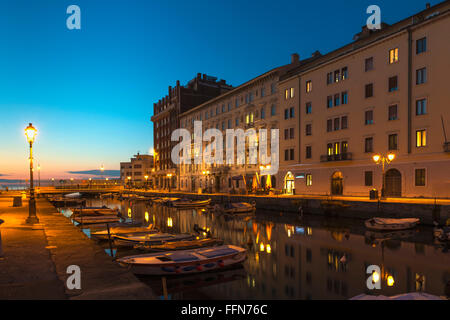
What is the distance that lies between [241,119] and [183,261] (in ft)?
158

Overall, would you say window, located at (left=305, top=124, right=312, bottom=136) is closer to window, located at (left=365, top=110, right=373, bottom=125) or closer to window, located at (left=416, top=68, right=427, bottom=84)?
window, located at (left=365, top=110, right=373, bottom=125)

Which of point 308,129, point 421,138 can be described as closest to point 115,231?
point 421,138

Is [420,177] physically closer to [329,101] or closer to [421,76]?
[421,76]

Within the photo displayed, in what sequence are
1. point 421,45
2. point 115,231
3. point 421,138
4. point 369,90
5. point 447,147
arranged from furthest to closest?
point 369,90
point 421,45
point 421,138
point 447,147
point 115,231

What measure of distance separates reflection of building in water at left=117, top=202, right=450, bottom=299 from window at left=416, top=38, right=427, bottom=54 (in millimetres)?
22011

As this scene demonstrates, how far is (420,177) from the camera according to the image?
104 feet

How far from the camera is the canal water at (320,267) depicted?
11.7 meters

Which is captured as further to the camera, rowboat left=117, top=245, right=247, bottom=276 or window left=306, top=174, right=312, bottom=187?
window left=306, top=174, right=312, bottom=187

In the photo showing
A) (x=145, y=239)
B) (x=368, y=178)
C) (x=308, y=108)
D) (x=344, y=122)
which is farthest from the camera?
(x=308, y=108)

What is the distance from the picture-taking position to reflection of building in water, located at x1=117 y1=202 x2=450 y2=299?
11.8 metres

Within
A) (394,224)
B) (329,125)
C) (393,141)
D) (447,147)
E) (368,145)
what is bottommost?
(394,224)

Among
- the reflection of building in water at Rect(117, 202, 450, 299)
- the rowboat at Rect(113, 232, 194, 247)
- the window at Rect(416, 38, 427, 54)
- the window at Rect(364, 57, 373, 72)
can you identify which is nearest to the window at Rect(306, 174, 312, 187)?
the window at Rect(364, 57, 373, 72)

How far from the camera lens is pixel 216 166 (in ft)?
217

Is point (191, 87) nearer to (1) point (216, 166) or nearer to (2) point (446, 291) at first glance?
(1) point (216, 166)
